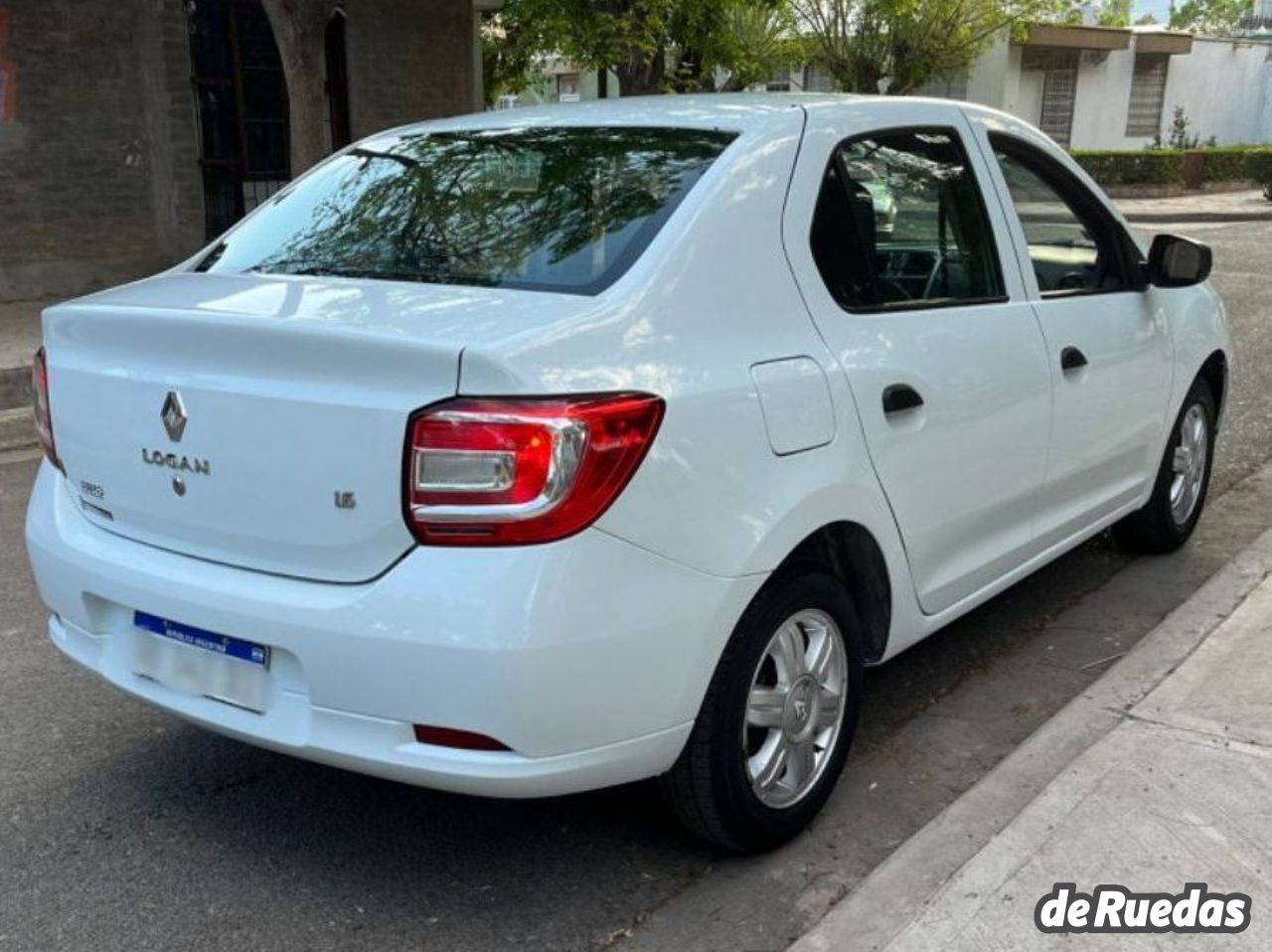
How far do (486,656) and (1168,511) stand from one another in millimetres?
3609

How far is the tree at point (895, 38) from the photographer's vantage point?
21.6 m

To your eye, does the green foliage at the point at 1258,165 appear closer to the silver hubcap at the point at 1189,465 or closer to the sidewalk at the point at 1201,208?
the sidewalk at the point at 1201,208

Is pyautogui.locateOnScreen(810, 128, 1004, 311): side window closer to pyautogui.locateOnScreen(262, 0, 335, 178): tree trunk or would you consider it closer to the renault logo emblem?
the renault logo emblem

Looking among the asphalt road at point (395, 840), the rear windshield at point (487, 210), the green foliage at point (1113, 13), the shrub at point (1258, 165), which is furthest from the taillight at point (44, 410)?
the green foliage at point (1113, 13)

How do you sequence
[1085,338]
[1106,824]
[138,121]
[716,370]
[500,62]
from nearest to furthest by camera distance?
1. [716,370]
2. [1106,824]
3. [1085,338]
4. [138,121]
5. [500,62]

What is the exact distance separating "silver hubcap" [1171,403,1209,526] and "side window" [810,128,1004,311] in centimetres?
175

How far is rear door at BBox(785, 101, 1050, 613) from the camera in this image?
3.13 meters

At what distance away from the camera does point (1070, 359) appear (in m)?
3.95

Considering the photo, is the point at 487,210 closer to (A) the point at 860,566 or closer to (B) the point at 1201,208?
(A) the point at 860,566

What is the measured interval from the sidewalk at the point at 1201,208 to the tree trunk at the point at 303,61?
1610 cm

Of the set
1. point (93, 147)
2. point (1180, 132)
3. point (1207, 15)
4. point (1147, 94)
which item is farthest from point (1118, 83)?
point (1207, 15)

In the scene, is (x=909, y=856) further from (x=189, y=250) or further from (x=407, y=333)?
(x=189, y=250)

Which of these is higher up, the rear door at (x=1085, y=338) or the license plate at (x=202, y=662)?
the rear door at (x=1085, y=338)

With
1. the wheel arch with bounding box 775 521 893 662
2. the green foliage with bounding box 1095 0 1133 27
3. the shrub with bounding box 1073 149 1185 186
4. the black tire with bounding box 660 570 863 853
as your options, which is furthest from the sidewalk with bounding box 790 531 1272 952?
the green foliage with bounding box 1095 0 1133 27
